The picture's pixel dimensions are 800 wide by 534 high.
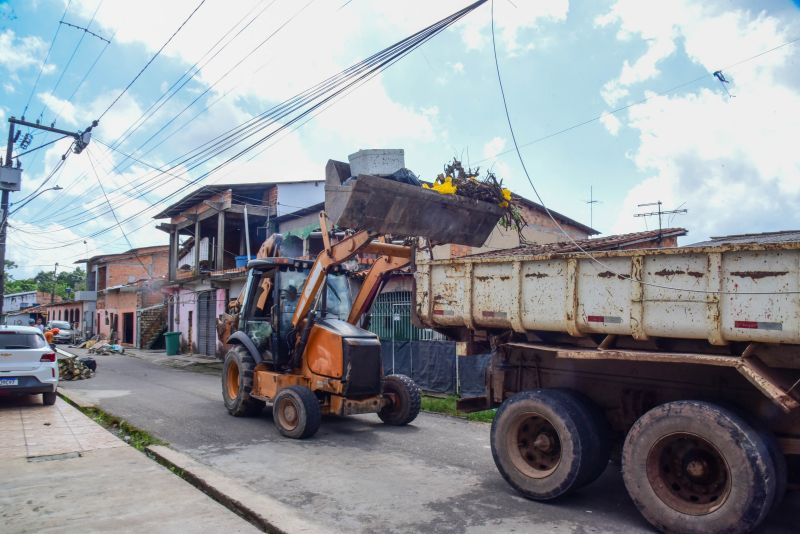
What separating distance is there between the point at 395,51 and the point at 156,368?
1662 cm

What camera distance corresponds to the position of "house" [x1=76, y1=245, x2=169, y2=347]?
3441 cm

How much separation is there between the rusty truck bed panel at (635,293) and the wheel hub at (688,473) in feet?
2.77

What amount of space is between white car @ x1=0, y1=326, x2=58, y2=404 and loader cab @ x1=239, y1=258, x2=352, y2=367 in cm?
373

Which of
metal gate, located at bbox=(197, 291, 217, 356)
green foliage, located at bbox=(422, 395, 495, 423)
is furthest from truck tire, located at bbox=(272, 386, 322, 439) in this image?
metal gate, located at bbox=(197, 291, 217, 356)

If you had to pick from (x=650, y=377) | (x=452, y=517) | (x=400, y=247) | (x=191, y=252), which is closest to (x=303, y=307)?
(x=400, y=247)

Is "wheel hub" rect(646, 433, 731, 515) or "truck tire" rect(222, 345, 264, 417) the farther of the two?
"truck tire" rect(222, 345, 264, 417)

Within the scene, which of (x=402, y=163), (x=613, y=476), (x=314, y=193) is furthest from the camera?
(x=314, y=193)

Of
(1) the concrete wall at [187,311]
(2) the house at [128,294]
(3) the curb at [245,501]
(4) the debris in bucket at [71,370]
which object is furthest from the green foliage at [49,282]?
(3) the curb at [245,501]

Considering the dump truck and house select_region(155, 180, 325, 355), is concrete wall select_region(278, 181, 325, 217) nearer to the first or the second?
house select_region(155, 180, 325, 355)

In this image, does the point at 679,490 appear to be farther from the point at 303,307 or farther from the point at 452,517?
the point at 303,307

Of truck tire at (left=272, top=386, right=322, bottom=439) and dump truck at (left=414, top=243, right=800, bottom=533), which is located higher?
dump truck at (left=414, top=243, right=800, bottom=533)

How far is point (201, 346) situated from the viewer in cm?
2714

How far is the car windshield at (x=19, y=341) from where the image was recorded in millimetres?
10617

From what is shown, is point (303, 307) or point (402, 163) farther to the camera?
point (303, 307)
